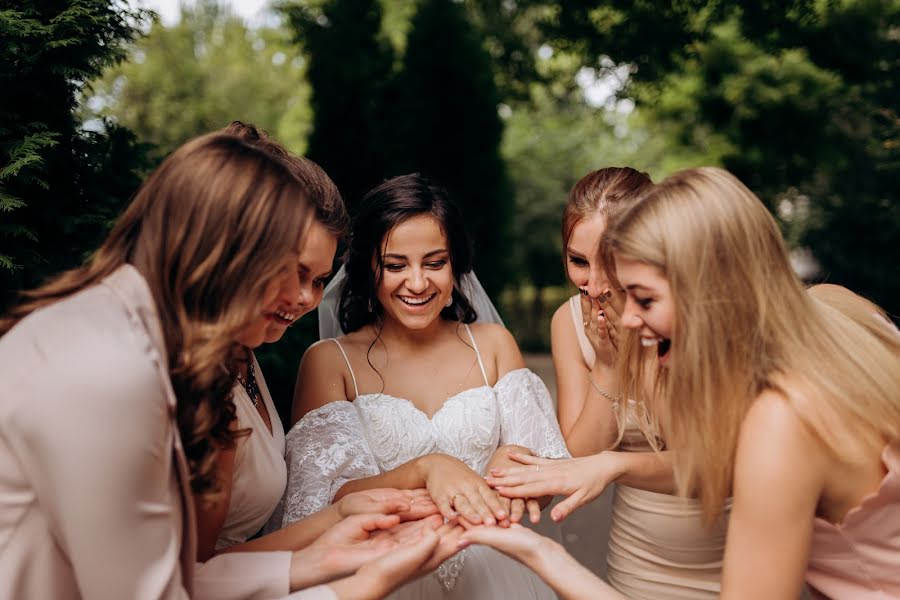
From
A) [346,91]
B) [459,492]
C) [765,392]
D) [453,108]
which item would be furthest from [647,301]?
[453,108]

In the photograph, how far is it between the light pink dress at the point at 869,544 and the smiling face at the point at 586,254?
120cm

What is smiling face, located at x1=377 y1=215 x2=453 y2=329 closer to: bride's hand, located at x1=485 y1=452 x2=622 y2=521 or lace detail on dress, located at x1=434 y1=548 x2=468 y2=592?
bride's hand, located at x1=485 y1=452 x2=622 y2=521

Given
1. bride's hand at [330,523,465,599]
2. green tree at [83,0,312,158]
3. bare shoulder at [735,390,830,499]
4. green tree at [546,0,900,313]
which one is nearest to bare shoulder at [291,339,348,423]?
bride's hand at [330,523,465,599]

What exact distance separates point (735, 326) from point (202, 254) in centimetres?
132

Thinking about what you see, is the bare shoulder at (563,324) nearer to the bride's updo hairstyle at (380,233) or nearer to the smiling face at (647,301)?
the bride's updo hairstyle at (380,233)

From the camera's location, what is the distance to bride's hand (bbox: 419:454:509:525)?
2400 mm

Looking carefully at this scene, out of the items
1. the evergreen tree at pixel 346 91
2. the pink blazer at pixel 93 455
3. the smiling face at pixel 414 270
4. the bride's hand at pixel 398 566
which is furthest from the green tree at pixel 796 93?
the evergreen tree at pixel 346 91

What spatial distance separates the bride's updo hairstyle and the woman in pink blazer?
3.41 feet

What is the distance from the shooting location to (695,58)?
6.89m

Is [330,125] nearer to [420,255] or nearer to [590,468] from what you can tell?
[420,255]

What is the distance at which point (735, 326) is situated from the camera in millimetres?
1970

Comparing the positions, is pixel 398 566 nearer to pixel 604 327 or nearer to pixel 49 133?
pixel 604 327

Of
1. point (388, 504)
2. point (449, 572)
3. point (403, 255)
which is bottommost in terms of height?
point (449, 572)

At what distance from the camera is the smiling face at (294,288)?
1.94 metres
